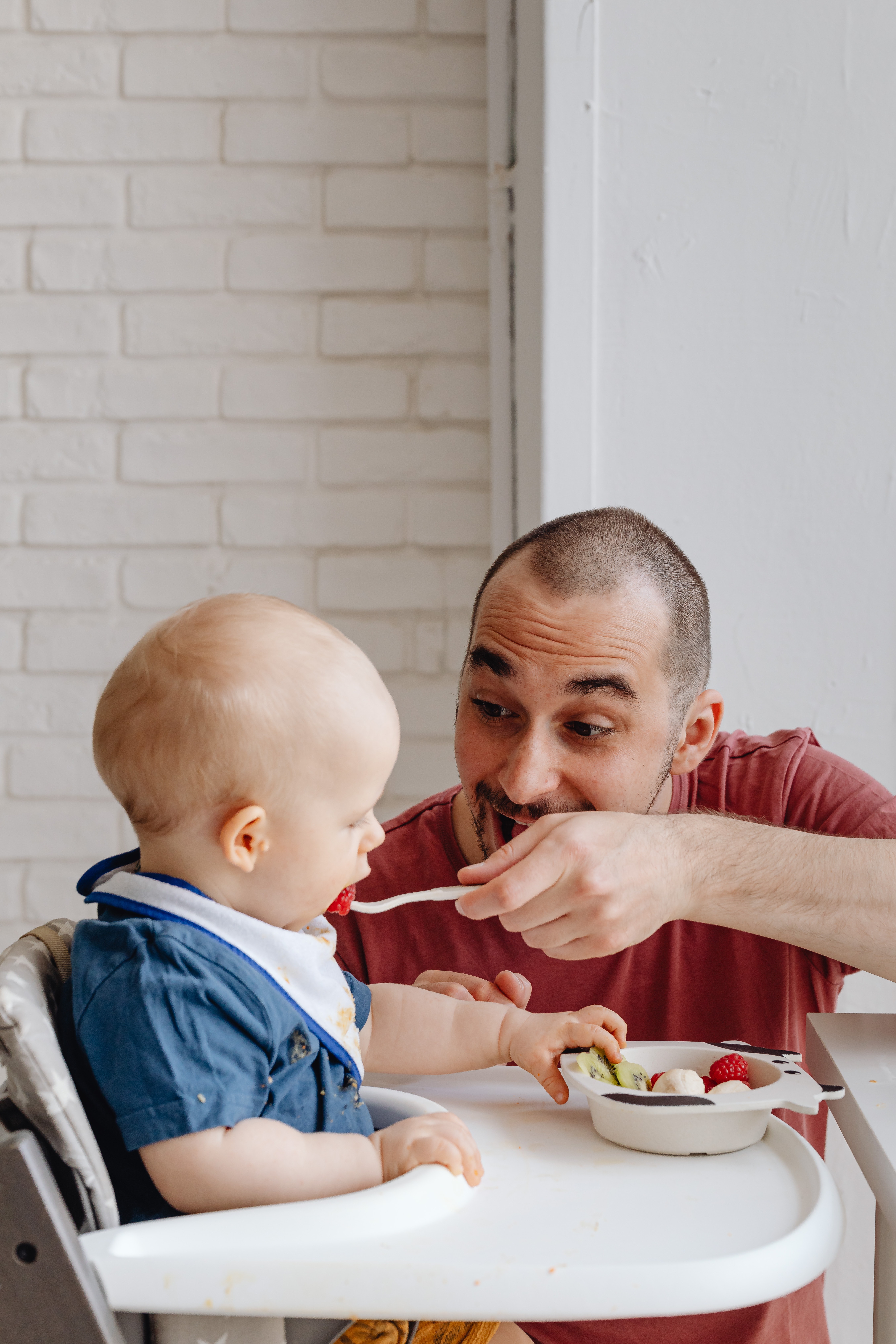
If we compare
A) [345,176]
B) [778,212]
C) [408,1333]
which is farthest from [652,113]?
[408,1333]

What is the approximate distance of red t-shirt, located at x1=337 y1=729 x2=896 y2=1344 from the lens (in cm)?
128

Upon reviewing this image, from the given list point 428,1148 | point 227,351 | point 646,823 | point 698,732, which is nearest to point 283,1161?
point 428,1148

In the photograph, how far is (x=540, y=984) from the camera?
1.28m

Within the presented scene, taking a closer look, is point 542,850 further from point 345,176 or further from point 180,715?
point 345,176

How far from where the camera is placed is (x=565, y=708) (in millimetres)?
1232

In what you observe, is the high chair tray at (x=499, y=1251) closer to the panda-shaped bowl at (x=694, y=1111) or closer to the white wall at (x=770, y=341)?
the panda-shaped bowl at (x=694, y=1111)

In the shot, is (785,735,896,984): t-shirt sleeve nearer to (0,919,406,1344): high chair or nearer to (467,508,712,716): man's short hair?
(467,508,712,716): man's short hair

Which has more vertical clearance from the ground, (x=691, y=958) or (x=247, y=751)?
(x=247, y=751)

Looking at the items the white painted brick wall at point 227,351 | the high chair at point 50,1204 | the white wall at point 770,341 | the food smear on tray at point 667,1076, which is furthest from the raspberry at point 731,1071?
the white painted brick wall at point 227,351

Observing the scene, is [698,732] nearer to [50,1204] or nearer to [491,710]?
[491,710]

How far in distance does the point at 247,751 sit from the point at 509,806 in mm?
536

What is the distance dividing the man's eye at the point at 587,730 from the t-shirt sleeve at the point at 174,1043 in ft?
1.91

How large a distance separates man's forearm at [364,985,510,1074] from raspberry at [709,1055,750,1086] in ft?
0.59

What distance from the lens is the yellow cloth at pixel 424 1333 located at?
70cm
